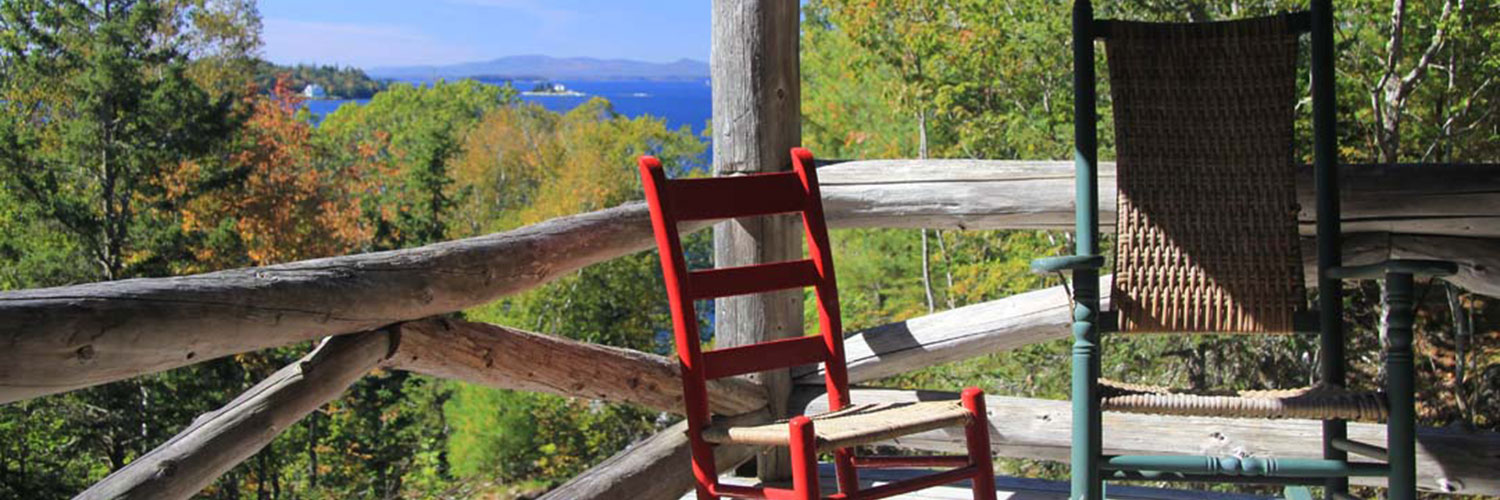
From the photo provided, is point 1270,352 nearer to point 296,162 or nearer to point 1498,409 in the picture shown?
point 1498,409

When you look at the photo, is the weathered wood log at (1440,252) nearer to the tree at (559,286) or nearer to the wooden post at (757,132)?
the wooden post at (757,132)

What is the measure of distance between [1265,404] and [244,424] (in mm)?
1686

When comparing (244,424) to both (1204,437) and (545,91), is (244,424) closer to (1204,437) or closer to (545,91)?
(1204,437)

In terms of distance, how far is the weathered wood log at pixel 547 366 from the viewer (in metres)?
2.23

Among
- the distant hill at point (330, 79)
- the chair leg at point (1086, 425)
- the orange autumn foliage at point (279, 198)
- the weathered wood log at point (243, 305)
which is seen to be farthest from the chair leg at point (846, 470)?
the distant hill at point (330, 79)

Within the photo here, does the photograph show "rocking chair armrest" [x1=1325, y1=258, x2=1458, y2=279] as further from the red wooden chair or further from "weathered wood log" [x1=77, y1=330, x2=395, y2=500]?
"weathered wood log" [x1=77, y1=330, x2=395, y2=500]

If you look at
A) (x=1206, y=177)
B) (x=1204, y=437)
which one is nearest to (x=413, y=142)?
(x=1204, y=437)

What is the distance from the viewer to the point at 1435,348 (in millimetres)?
8617

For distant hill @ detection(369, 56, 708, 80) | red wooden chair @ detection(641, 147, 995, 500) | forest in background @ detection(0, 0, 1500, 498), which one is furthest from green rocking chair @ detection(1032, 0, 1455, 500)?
distant hill @ detection(369, 56, 708, 80)

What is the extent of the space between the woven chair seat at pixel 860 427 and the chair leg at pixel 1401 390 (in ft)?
2.47

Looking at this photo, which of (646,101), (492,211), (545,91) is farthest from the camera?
(646,101)

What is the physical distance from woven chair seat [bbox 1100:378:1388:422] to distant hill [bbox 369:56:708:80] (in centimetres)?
3288

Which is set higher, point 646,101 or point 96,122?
point 646,101

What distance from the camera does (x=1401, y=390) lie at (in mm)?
2266
